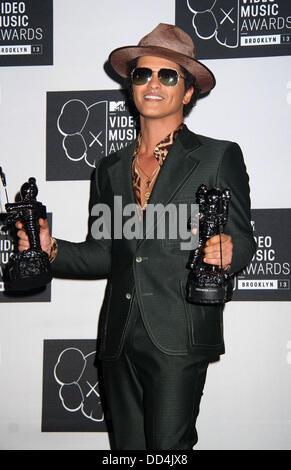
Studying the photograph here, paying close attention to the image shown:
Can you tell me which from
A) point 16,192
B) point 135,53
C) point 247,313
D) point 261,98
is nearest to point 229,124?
point 261,98

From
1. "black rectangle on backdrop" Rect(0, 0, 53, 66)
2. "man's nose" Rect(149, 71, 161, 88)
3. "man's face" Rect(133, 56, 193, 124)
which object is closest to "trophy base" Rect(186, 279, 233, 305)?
"man's face" Rect(133, 56, 193, 124)

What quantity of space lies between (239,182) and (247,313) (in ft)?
3.87

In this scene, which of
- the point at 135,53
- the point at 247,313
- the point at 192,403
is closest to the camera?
the point at 192,403

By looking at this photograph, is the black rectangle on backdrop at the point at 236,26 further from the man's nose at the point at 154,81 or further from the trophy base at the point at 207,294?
Answer: the trophy base at the point at 207,294

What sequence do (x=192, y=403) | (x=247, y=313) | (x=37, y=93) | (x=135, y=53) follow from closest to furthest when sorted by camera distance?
(x=192, y=403)
(x=135, y=53)
(x=247, y=313)
(x=37, y=93)

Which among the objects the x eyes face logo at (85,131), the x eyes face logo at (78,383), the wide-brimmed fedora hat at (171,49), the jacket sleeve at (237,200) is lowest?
the x eyes face logo at (78,383)

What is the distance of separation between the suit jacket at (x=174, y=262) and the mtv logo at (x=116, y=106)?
3.51 feet

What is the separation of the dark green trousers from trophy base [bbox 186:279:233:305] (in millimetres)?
272

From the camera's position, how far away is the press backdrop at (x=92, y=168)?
3.59 metres

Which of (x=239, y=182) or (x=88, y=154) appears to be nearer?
(x=239, y=182)

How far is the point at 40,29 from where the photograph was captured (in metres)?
3.86

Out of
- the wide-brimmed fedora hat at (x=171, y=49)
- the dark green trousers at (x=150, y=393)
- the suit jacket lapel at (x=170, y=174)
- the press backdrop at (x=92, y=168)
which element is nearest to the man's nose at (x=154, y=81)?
the wide-brimmed fedora hat at (x=171, y=49)

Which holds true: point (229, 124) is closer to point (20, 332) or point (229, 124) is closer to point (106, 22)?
point (106, 22)

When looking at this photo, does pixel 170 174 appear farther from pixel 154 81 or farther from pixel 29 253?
pixel 29 253
